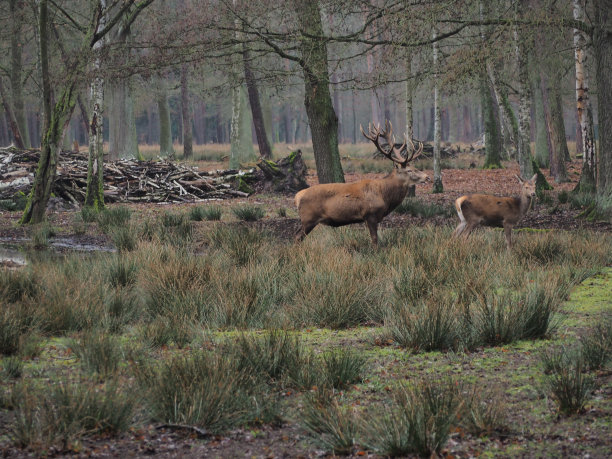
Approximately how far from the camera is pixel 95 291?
7.11 metres

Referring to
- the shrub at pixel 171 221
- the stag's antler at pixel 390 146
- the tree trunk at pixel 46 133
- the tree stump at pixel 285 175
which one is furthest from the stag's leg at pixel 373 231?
the tree stump at pixel 285 175

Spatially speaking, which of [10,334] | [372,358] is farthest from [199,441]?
[10,334]

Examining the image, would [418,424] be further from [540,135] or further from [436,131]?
[540,135]

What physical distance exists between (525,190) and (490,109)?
645 inches

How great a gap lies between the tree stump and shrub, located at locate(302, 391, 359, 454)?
55.8 feet

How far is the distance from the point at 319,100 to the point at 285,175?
22.2 feet

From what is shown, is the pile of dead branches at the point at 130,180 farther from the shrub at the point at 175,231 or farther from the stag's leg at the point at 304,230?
the stag's leg at the point at 304,230

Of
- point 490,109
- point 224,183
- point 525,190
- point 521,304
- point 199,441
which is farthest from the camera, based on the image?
point 490,109

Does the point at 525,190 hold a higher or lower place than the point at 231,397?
higher

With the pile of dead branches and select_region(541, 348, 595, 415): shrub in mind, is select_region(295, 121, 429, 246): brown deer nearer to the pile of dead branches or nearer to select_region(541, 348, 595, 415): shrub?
select_region(541, 348, 595, 415): shrub

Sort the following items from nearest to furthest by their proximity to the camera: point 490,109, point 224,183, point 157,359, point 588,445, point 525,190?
point 588,445 < point 157,359 < point 525,190 < point 224,183 < point 490,109

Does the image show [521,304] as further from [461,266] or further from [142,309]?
[142,309]

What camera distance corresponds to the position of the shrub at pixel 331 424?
12.9 feet

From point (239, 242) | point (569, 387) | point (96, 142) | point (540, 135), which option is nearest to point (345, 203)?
point (239, 242)
